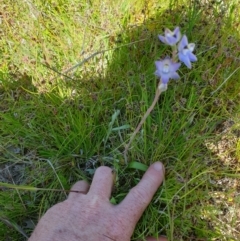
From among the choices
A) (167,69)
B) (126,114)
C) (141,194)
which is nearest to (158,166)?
(141,194)

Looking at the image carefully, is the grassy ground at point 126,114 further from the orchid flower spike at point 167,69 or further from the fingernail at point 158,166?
the orchid flower spike at point 167,69

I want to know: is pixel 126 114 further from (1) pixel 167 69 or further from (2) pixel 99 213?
(1) pixel 167 69

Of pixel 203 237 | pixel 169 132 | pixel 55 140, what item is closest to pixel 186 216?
pixel 203 237

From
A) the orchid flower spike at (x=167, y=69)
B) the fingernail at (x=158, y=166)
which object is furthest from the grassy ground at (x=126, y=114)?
the orchid flower spike at (x=167, y=69)

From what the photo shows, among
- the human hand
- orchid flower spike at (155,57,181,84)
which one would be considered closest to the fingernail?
the human hand

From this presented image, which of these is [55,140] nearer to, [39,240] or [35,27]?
[39,240]

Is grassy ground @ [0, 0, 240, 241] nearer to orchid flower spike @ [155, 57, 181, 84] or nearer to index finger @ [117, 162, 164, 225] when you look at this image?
index finger @ [117, 162, 164, 225]
